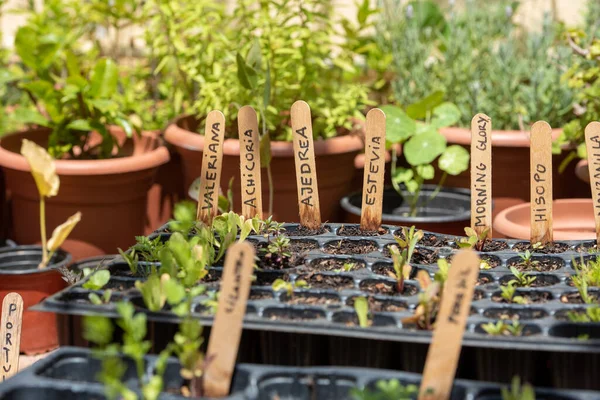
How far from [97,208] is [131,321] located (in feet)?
5.84

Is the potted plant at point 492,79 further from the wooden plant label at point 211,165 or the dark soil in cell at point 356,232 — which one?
the wooden plant label at point 211,165

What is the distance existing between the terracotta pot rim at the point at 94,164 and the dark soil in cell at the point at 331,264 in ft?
4.38

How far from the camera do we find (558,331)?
1354 mm

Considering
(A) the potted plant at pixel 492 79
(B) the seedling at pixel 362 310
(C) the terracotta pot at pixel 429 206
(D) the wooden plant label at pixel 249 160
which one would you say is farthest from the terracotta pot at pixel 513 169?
(B) the seedling at pixel 362 310

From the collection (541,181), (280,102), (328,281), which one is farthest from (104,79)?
(541,181)

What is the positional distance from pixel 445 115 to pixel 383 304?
173 cm

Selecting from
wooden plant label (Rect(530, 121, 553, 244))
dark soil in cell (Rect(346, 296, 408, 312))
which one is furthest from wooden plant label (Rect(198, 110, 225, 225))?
wooden plant label (Rect(530, 121, 553, 244))

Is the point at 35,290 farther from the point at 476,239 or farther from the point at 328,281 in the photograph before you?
the point at 476,239

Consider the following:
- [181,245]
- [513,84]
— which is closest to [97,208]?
[181,245]

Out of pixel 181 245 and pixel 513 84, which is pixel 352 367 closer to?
pixel 181 245

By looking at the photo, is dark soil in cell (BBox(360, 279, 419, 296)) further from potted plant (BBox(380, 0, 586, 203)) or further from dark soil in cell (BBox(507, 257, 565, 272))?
potted plant (BBox(380, 0, 586, 203))

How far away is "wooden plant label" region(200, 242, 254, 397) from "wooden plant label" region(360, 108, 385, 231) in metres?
0.62

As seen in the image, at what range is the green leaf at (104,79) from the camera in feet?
9.59

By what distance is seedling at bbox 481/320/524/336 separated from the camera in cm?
131
